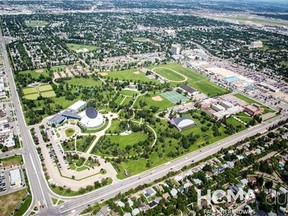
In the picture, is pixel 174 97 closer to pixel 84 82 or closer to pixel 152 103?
pixel 152 103

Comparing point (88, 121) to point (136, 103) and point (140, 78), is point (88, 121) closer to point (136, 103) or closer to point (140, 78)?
point (136, 103)

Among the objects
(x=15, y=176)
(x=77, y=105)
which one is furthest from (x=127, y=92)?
(x=15, y=176)

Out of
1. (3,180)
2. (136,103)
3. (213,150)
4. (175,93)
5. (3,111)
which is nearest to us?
(3,180)

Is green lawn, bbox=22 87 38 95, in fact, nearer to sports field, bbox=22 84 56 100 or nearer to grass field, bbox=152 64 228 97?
sports field, bbox=22 84 56 100

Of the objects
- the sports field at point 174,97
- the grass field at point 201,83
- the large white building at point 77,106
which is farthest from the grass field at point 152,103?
the grass field at point 201,83

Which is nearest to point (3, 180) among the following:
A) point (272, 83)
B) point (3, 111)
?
point (3, 111)
